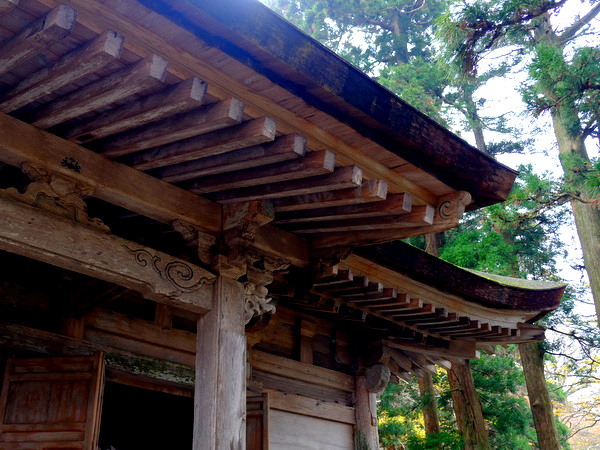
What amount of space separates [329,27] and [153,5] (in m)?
18.6

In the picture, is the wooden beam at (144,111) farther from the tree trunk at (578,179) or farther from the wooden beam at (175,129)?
the tree trunk at (578,179)

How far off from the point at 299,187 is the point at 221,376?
1346 mm

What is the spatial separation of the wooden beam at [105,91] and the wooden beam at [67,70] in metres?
0.11

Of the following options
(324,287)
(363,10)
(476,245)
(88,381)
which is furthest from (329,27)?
(88,381)

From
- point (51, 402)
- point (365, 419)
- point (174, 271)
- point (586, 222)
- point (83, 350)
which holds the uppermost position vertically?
point (586, 222)

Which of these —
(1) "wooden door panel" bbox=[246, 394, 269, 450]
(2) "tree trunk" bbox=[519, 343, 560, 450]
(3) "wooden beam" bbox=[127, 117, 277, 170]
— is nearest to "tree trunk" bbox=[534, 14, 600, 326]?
(2) "tree trunk" bbox=[519, 343, 560, 450]

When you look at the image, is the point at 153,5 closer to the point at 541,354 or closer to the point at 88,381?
the point at 88,381

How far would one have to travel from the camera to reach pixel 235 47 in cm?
299

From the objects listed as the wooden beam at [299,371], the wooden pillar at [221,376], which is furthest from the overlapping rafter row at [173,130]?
the wooden beam at [299,371]

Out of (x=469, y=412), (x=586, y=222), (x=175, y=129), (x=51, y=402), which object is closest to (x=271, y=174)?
(x=175, y=129)

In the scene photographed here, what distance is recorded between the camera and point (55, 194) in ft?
11.5

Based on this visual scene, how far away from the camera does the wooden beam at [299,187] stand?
3746 mm

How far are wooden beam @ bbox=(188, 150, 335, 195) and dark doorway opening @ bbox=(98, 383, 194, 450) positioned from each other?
5.96 metres

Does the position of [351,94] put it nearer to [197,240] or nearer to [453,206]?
[453,206]
